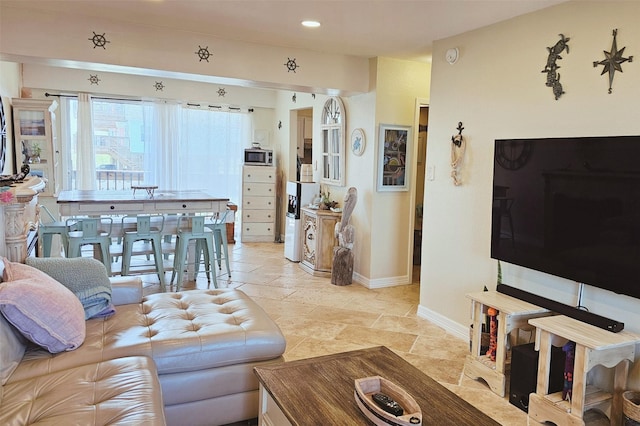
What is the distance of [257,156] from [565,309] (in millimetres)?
5294

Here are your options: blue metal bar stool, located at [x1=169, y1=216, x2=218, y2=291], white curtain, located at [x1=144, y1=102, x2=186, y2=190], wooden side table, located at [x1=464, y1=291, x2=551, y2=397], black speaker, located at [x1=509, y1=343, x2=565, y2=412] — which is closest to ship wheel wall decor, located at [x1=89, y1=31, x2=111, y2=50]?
blue metal bar stool, located at [x1=169, y1=216, x2=218, y2=291]

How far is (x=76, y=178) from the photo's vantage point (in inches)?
253

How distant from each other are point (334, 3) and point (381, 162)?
2132 mm

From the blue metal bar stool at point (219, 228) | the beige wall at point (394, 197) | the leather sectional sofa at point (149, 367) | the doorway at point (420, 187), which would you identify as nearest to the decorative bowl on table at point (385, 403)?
the leather sectional sofa at point (149, 367)

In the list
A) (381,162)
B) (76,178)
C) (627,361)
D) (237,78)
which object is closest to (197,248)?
(237,78)

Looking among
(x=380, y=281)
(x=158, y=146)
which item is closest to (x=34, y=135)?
(x=158, y=146)

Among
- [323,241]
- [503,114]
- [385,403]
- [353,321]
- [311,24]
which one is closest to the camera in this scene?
[385,403]

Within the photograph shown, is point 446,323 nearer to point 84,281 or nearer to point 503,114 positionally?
point 503,114

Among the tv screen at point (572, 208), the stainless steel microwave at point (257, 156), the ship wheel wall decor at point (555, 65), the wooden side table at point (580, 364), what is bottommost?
the wooden side table at point (580, 364)

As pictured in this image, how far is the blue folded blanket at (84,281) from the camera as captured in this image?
100 inches

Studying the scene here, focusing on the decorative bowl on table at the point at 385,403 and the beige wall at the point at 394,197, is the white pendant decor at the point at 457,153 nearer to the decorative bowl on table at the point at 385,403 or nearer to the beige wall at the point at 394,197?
the beige wall at the point at 394,197

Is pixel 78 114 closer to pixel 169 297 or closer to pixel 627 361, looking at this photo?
pixel 169 297

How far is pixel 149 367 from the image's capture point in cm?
204

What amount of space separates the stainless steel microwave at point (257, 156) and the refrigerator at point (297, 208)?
3.94 ft
